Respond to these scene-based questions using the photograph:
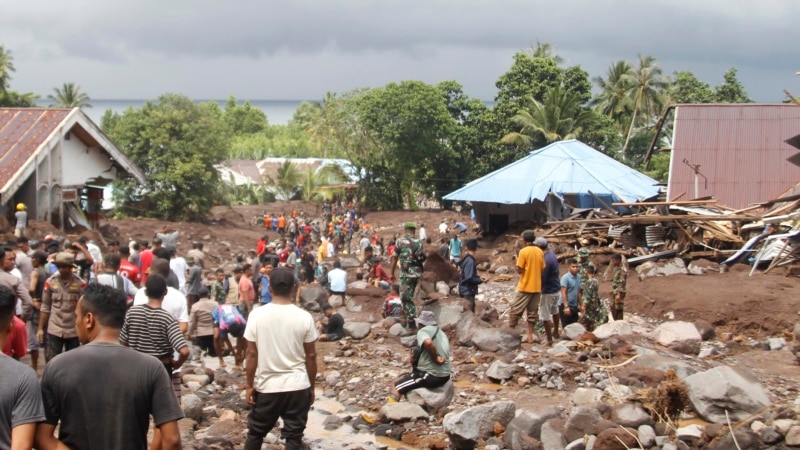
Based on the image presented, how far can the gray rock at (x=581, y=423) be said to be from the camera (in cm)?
848

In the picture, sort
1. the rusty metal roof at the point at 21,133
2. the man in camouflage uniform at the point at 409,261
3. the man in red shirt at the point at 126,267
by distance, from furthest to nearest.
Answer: the rusty metal roof at the point at 21,133 < the man in camouflage uniform at the point at 409,261 < the man in red shirt at the point at 126,267

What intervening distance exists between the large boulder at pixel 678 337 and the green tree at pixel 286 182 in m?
40.2

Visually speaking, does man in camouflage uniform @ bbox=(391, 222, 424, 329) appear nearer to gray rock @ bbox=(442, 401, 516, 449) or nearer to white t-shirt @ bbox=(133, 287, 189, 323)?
gray rock @ bbox=(442, 401, 516, 449)

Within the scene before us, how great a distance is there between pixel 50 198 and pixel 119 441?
2081 centimetres

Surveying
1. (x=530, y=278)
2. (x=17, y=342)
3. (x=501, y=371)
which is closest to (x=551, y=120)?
(x=530, y=278)

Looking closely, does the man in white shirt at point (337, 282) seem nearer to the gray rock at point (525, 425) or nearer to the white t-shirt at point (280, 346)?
the gray rock at point (525, 425)

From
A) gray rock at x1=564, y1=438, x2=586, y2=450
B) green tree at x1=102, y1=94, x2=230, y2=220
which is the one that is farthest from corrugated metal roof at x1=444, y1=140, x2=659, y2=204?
gray rock at x1=564, y1=438, x2=586, y2=450

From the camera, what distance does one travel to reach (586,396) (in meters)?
9.87

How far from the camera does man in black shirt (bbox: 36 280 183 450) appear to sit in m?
4.16

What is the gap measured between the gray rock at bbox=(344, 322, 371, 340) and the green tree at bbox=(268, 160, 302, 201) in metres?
37.9

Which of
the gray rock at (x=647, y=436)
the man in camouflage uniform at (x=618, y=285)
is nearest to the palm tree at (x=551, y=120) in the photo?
the man in camouflage uniform at (x=618, y=285)

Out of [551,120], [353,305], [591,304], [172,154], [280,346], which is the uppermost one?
[551,120]

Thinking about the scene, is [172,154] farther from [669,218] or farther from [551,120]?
[669,218]

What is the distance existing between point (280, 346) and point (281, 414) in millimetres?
559
